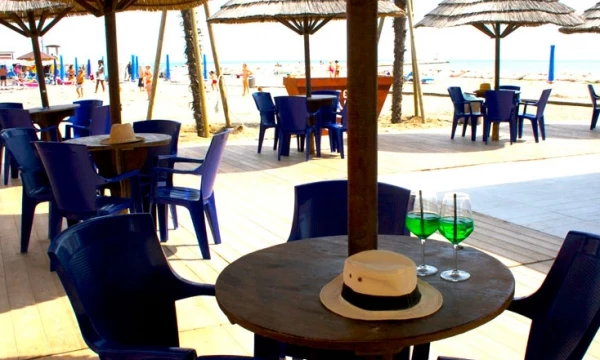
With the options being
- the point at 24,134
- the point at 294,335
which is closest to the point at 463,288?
the point at 294,335

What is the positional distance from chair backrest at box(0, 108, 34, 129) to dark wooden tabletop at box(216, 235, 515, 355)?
601 cm

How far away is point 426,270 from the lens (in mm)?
1839

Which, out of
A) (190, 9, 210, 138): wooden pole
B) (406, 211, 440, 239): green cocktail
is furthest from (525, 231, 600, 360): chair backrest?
(190, 9, 210, 138): wooden pole

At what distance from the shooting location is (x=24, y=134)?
4.75 metres

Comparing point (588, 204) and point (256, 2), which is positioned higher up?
point (256, 2)

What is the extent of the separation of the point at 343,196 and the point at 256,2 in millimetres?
6589

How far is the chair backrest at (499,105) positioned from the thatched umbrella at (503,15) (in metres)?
1.01

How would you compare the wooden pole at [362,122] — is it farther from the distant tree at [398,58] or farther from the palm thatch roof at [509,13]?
the distant tree at [398,58]

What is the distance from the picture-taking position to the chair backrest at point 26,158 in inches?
184

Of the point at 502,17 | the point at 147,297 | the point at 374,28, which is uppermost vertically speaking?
the point at 502,17

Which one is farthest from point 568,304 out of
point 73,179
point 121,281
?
point 73,179

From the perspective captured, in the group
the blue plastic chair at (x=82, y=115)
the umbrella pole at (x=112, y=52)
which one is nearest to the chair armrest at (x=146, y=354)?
the umbrella pole at (x=112, y=52)

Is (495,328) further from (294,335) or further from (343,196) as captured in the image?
(294,335)

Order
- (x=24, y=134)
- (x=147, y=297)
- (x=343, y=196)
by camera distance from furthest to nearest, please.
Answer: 1. (x=24, y=134)
2. (x=343, y=196)
3. (x=147, y=297)
